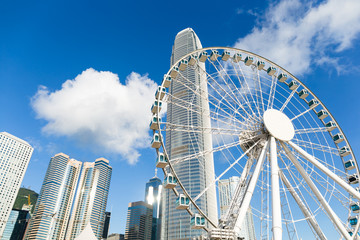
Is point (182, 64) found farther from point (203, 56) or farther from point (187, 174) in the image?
point (187, 174)

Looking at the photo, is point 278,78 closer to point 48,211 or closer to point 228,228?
point 228,228

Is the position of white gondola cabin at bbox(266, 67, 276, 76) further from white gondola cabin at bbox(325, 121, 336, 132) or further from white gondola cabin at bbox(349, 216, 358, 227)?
white gondola cabin at bbox(349, 216, 358, 227)

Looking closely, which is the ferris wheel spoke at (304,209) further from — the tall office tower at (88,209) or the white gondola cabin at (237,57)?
the tall office tower at (88,209)

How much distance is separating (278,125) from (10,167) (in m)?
157

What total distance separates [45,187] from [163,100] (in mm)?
194993

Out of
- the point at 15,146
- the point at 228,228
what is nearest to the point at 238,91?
the point at 228,228

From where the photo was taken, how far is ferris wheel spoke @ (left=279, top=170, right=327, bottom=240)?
859 inches

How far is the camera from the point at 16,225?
166125 mm

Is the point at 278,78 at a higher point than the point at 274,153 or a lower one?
higher

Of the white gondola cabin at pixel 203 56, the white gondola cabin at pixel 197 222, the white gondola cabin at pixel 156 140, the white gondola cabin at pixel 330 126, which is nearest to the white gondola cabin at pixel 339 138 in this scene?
the white gondola cabin at pixel 330 126

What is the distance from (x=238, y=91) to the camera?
88.2 feet

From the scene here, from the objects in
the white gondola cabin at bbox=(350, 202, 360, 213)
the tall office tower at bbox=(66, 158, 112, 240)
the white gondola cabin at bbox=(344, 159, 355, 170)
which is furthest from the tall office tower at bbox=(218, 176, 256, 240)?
the tall office tower at bbox=(66, 158, 112, 240)

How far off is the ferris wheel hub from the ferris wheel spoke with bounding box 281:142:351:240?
2.91 ft

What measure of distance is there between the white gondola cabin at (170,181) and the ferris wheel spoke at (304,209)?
9.96 m
